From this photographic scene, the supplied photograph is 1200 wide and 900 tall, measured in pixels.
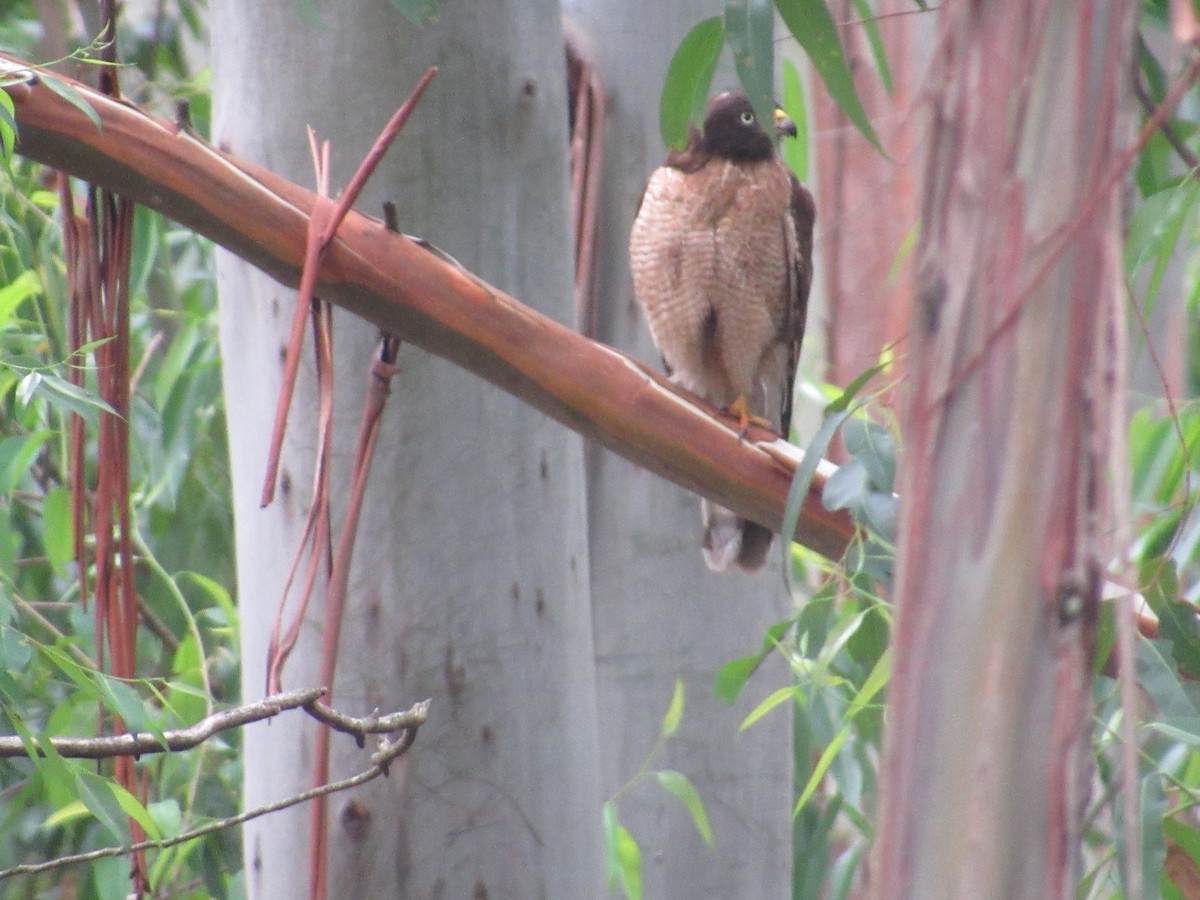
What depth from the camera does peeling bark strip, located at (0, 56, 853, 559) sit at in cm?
100

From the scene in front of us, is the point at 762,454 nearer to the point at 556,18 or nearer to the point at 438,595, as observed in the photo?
the point at 438,595

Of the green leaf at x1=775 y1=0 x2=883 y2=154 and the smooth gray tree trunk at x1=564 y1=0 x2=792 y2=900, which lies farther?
the smooth gray tree trunk at x1=564 y1=0 x2=792 y2=900

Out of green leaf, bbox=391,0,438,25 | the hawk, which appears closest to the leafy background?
green leaf, bbox=391,0,438,25

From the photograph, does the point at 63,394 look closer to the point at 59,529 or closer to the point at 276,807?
the point at 276,807

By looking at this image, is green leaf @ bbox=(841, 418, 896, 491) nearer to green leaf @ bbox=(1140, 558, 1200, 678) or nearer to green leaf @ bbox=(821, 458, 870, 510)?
green leaf @ bbox=(821, 458, 870, 510)

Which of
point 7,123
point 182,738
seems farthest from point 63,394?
point 182,738

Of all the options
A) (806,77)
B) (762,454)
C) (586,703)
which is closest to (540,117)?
(762,454)

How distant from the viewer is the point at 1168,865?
1173 mm

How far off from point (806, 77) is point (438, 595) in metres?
3.68

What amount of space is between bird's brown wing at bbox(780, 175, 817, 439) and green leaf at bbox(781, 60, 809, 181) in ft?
0.21

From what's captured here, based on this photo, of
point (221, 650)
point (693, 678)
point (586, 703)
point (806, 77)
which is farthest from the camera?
point (806, 77)

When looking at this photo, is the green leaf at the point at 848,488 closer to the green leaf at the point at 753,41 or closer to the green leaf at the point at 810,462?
the green leaf at the point at 810,462

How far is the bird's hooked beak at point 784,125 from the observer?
1907 mm

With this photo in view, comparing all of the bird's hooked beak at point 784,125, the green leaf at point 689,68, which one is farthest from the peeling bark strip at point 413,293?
the bird's hooked beak at point 784,125
